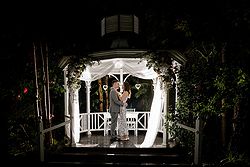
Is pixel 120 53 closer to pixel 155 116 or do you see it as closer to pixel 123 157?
pixel 155 116

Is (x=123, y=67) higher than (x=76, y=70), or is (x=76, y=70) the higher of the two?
(x=123, y=67)

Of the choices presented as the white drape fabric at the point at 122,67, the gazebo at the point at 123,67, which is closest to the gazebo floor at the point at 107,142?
the gazebo at the point at 123,67

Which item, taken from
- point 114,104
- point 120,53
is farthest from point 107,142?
point 120,53

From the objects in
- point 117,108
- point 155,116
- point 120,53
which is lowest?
point 155,116

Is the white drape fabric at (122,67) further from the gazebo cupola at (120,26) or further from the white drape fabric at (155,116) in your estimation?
the gazebo cupola at (120,26)

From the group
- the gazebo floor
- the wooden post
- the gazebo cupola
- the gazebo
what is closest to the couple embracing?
the gazebo floor

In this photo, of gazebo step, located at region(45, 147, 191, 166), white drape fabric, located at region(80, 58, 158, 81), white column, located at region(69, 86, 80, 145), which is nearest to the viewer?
gazebo step, located at region(45, 147, 191, 166)

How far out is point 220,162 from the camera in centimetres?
531

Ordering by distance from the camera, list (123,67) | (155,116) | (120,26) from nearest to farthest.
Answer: (120,26), (155,116), (123,67)

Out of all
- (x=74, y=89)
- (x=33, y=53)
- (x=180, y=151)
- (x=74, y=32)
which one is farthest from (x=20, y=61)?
(x=180, y=151)

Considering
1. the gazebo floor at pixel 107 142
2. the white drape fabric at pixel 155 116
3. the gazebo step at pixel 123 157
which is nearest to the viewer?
the gazebo step at pixel 123 157

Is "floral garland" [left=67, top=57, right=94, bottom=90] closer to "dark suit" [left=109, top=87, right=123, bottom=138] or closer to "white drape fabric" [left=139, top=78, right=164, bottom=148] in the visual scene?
"dark suit" [left=109, top=87, right=123, bottom=138]

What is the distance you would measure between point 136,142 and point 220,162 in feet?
10.2

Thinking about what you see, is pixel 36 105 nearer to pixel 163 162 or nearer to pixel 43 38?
pixel 43 38
